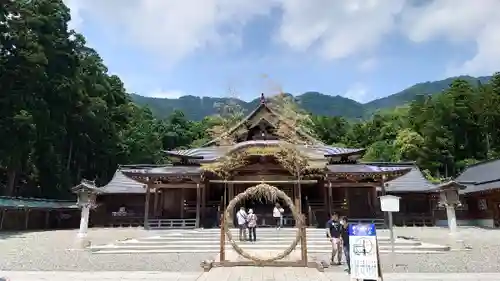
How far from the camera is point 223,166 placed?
21.2m

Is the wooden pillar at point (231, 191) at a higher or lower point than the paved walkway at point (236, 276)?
higher

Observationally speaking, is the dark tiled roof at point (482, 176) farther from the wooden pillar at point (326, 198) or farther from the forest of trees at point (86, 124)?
the forest of trees at point (86, 124)

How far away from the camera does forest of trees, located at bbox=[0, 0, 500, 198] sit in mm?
26781

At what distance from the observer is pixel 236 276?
25.6 feet

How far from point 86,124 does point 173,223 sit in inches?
832

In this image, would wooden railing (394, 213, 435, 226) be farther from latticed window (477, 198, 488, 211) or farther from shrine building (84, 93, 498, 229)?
latticed window (477, 198, 488, 211)

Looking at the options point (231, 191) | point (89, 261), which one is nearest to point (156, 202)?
point (231, 191)

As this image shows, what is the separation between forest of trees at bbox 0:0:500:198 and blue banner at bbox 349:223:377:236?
24.8m

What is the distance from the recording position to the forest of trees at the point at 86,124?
2678cm

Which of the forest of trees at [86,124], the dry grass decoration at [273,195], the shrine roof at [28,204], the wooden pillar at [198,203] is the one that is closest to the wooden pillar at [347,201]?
the wooden pillar at [198,203]

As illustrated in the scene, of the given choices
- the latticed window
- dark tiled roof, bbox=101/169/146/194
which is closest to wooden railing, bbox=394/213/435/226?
the latticed window

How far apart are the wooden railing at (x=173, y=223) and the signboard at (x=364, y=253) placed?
52.9ft

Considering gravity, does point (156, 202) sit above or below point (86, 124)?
below

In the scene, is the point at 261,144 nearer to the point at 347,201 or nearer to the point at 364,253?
the point at 347,201
